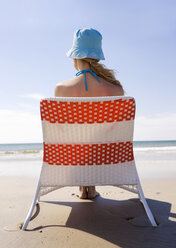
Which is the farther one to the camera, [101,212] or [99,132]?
[101,212]

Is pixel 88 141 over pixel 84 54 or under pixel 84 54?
under

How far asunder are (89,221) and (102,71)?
4.71ft

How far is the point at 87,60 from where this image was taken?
206 cm

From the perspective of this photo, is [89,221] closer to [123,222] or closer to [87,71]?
[123,222]

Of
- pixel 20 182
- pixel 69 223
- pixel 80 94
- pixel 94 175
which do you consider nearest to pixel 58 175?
pixel 94 175

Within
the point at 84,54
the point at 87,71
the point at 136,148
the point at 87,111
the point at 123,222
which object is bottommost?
the point at 136,148

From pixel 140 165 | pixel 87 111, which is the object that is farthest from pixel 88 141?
pixel 140 165

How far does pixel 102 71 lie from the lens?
2.16 metres

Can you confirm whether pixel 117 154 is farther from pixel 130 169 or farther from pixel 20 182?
pixel 20 182

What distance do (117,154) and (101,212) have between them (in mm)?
726

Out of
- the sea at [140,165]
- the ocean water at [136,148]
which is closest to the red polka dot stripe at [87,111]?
the sea at [140,165]

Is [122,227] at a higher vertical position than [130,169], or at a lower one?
lower

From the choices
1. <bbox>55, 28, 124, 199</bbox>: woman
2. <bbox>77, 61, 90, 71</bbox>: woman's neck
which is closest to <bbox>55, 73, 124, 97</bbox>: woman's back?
<bbox>55, 28, 124, 199</bbox>: woman

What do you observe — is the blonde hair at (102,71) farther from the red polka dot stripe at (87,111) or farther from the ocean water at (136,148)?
the ocean water at (136,148)
